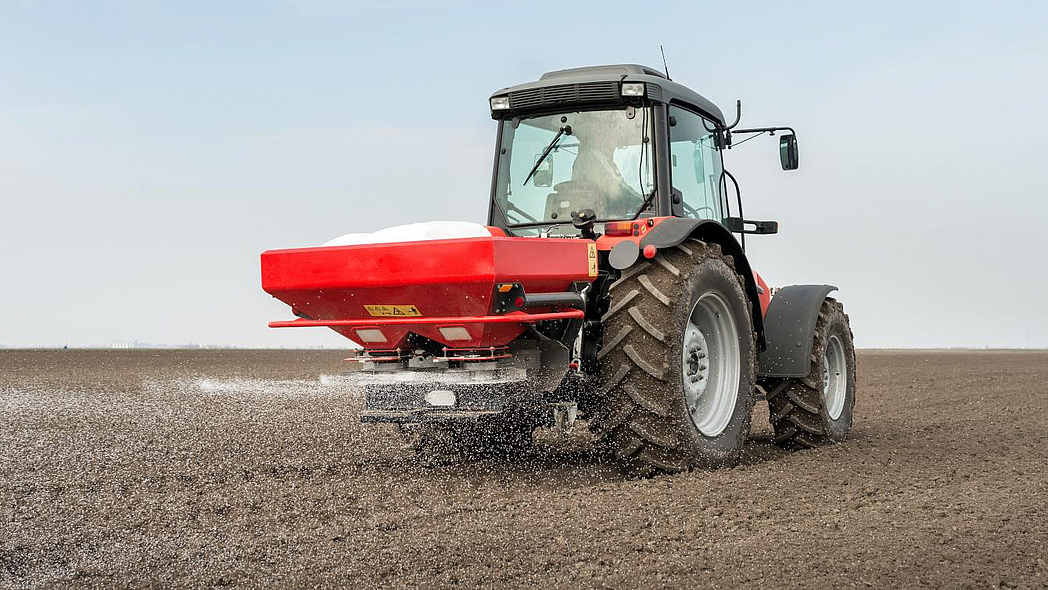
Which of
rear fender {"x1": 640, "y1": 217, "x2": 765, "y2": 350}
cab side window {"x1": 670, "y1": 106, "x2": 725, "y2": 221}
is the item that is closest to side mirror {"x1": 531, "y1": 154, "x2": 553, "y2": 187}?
cab side window {"x1": 670, "y1": 106, "x2": 725, "y2": 221}

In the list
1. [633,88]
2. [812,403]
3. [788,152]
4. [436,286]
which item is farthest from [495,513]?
[788,152]

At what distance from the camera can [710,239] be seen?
234 inches

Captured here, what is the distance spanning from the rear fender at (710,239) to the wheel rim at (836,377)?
150 cm

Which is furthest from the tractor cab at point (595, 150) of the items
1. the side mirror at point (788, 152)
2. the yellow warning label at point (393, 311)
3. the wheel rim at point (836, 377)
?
the wheel rim at point (836, 377)

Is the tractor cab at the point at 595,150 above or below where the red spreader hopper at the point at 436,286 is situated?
above

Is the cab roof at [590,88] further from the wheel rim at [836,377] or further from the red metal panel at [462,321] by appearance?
the wheel rim at [836,377]

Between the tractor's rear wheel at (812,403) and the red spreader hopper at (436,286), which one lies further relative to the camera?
the tractor's rear wheel at (812,403)

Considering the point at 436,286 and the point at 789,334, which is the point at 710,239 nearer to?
the point at 789,334

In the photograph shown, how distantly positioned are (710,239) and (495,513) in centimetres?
240


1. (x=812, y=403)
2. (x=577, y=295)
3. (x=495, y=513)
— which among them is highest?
(x=577, y=295)

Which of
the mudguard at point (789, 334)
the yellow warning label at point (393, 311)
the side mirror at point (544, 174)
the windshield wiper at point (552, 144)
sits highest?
the windshield wiper at point (552, 144)

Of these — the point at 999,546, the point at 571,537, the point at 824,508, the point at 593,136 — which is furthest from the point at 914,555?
the point at 593,136

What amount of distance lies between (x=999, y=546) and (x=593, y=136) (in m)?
3.33

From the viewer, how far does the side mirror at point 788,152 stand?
22.2 ft
